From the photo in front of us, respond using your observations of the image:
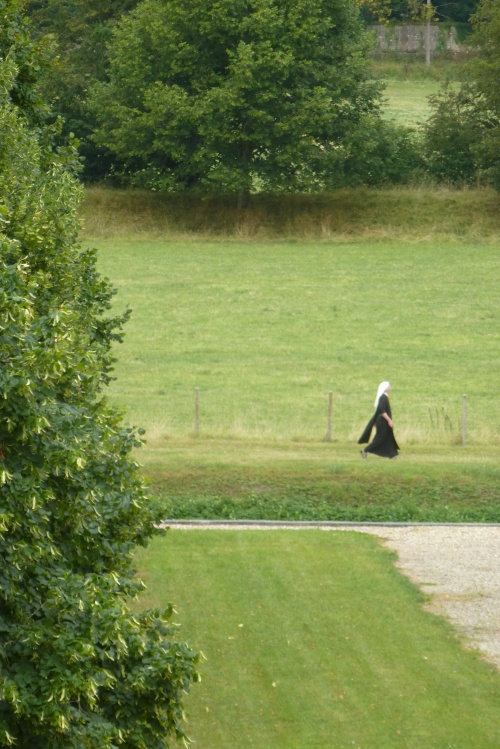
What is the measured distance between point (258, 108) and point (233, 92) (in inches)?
82.0

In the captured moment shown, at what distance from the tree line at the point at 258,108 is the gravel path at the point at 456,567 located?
37202mm

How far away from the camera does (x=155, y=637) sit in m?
8.88

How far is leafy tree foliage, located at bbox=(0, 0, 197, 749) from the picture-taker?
7.51 m

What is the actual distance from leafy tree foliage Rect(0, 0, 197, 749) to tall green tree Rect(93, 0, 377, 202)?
4694 cm

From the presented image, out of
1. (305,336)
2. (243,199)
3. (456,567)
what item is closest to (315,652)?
(456,567)

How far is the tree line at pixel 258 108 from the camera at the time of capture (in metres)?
55.9

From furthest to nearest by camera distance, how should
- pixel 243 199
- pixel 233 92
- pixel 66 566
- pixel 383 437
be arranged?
pixel 243 199
pixel 233 92
pixel 383 437
pixel 66 566

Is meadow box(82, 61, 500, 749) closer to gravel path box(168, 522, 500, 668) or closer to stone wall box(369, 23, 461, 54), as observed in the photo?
gravel path box(168, 522, 500, 668)

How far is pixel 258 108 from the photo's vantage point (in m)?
56.4

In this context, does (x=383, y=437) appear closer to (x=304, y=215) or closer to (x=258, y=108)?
(x=258, y=108)

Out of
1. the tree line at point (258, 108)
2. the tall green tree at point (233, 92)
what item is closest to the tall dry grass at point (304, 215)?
the tree line at point (258, 108)

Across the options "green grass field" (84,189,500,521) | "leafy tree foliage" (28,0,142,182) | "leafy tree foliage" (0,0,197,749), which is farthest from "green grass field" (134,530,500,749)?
"leafy tree foliage" (28,0,142,182)

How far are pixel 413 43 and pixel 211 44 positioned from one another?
1563 inches

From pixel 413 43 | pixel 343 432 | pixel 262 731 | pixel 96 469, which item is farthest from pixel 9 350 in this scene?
pixel 413 43
